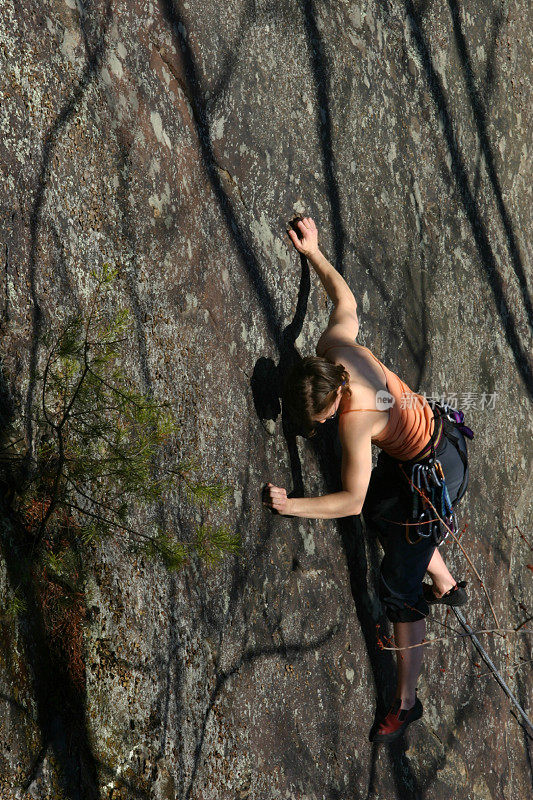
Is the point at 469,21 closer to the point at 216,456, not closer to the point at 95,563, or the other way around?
the point at 216,456

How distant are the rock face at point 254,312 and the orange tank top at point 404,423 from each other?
0.36m

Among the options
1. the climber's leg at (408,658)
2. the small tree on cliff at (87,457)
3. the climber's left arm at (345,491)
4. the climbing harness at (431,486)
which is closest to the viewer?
the small tree on cliff at (87,457)

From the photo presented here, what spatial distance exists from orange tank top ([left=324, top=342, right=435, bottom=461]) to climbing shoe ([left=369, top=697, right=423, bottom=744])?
1273mm

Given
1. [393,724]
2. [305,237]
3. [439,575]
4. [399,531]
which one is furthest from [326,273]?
[393,724]

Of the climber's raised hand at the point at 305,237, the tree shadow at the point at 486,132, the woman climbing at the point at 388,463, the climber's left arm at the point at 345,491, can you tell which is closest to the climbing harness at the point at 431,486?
the woman climbing at the point at 388,463

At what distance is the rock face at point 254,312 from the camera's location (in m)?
2.39

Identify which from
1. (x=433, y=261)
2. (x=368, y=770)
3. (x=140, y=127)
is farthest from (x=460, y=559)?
(x=140, y=127)

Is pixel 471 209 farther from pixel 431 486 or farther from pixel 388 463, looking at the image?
pixel 431 486

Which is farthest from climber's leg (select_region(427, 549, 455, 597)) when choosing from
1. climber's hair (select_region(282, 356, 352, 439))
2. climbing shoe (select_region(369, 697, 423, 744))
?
climber's hair (select_region(282, 356, 352, 439))

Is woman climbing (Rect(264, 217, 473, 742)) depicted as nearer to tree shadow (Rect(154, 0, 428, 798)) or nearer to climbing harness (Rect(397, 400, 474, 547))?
climbing harness (Rect(397, 400, 474, 547))

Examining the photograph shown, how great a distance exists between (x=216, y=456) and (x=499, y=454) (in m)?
2.73

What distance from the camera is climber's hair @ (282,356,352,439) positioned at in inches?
109

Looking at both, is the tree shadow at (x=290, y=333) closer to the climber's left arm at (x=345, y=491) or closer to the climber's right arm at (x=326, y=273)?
the climber's right arm at (x=326, y=273)

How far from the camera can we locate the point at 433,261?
171 inches
